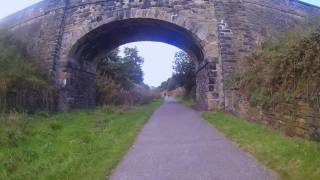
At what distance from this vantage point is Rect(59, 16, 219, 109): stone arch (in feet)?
62.5

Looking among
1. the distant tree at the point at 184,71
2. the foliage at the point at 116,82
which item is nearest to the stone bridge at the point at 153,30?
the foliage at the point at 116,82

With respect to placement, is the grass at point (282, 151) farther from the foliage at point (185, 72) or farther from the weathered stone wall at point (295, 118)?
the foliage at point (185, 72)

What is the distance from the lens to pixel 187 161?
6867 millimetres

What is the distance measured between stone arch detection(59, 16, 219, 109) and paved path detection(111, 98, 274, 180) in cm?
948

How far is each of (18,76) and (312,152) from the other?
41.3 feet

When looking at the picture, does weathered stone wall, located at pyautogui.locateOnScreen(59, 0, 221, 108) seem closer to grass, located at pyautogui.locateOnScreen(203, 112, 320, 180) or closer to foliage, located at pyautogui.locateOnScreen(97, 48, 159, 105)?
foliage, located at pyautogui.locateOnScreen(97, 48, 159, 105)

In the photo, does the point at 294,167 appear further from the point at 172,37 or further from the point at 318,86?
the point at 172,37

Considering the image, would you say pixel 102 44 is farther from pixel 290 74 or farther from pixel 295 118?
pixel 295 118

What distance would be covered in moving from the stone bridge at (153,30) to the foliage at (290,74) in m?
5.53

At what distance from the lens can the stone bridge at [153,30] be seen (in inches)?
727

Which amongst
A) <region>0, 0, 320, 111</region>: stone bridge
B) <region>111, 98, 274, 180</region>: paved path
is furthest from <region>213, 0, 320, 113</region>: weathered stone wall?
<region>111, 98, 274, 180</region>: paved path

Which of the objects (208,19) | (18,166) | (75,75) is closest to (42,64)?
(75,75)

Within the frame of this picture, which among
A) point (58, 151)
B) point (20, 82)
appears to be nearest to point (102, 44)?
point (20, 82)

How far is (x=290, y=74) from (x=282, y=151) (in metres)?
3.09
